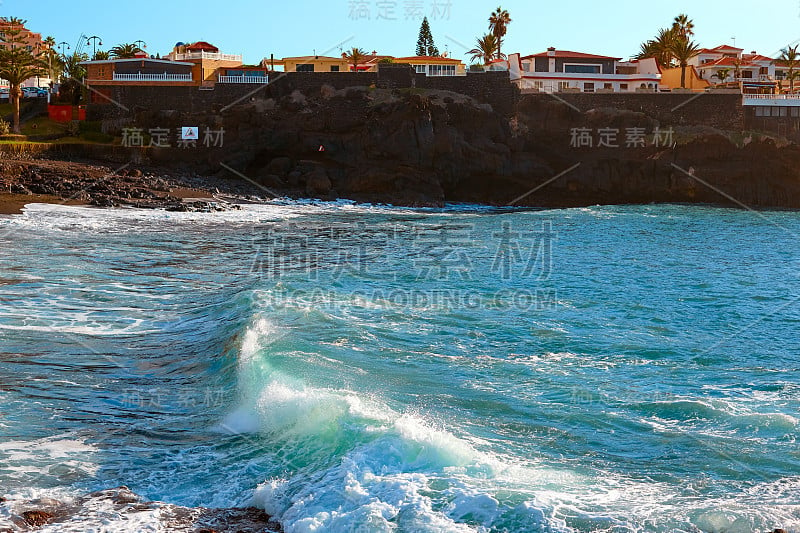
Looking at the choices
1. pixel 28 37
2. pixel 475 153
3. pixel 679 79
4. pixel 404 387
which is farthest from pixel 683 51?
pixel 28 37

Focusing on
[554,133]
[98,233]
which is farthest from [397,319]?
[554,133]

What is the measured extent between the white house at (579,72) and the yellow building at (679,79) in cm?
478

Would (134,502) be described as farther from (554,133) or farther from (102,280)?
(554,133)

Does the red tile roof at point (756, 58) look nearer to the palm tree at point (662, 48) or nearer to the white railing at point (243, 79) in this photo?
the palm tree at point (662, 48)

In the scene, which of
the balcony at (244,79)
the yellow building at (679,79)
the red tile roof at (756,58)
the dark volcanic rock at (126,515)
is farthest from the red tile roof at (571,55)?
the dark volcanic rock at (126,515)

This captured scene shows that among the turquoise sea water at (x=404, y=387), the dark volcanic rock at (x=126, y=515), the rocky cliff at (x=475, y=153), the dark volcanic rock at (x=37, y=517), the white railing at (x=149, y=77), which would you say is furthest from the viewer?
the white railing at (x=149, y=77)

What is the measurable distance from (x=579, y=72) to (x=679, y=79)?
34.3 ft

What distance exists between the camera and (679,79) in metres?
72.1

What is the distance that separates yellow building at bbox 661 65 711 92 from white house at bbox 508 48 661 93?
4777 mm

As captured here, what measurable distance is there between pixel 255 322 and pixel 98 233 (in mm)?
16870

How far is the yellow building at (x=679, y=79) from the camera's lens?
71.3 meters

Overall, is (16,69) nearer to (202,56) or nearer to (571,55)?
(202,56)

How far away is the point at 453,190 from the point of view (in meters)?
54.2

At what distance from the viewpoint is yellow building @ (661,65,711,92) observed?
7132 cm
